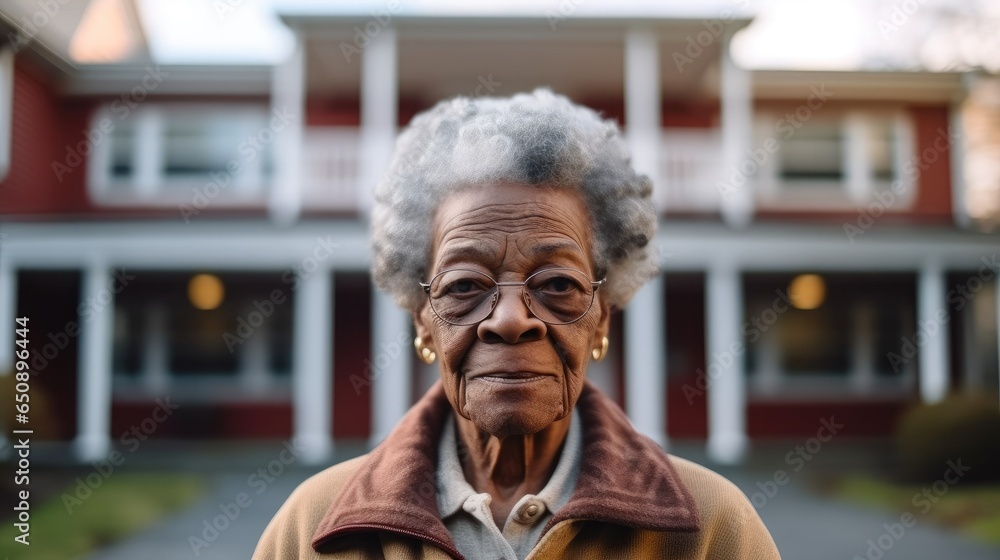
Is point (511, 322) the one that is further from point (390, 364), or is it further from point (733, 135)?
point (733, 135)

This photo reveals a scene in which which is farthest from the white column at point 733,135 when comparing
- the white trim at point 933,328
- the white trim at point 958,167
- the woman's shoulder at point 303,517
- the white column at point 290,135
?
the woman's shoulder at point 303,517

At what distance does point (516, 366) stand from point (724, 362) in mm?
11420

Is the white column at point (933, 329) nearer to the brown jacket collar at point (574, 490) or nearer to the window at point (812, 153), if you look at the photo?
the window at point (812, 153)

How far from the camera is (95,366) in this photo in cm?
1238

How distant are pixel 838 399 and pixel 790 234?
14.2ft

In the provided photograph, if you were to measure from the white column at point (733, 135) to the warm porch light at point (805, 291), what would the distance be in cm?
292

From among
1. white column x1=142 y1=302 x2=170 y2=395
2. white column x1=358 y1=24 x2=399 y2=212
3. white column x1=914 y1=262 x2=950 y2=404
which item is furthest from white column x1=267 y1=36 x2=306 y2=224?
white column x1=914 y1=262 x2=950 y2=404

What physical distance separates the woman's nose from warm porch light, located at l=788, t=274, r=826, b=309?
47.5ft

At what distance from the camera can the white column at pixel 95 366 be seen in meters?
12.3

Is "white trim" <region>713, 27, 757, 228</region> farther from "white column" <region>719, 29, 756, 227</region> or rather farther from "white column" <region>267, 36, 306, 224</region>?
"white column" <region>267, 36, 306, 224</region>

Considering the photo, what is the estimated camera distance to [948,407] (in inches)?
416

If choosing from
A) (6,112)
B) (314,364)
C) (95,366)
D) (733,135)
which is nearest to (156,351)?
(95,366)

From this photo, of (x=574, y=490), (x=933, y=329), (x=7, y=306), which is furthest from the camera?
(x=933, y=329)

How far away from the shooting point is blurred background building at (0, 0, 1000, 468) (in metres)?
12.3
